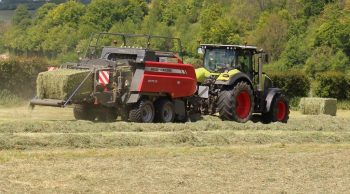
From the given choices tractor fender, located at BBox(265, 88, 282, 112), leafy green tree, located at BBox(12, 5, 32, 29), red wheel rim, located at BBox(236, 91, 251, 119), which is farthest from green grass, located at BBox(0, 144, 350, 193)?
leafy green tree, located at BBox(12, 5, 32, 29)

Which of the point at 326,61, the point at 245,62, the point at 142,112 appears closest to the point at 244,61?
the point at 245,62

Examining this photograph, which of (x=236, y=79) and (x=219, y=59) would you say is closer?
(x=236, y=79)

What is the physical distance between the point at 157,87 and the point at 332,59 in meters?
46.3

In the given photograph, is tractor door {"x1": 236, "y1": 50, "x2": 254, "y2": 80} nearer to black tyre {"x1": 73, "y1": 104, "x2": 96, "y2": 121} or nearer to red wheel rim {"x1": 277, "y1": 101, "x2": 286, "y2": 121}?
red wheel rim {"x1": 277, "y1": 101, "x2": 286, "y2": 121}

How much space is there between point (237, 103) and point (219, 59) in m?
1.45

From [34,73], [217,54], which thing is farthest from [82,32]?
[217,54]

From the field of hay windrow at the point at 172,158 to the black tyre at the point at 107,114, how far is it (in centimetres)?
235

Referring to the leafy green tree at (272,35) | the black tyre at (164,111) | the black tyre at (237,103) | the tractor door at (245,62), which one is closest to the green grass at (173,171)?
the black tyre at (164,111)

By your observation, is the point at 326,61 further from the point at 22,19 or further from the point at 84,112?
the point at 22,19

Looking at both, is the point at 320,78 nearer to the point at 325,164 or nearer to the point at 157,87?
the point at 157,87

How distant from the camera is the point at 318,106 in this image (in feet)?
102

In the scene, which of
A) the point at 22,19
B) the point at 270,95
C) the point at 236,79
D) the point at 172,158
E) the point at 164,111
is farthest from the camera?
the point at 22,19

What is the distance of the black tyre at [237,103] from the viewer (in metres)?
20.5

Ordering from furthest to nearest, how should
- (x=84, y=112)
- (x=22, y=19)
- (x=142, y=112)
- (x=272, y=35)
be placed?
(x=22, y=19) → (x=272, y=35) → (x=84, y=112) → (x=142, y=112)
